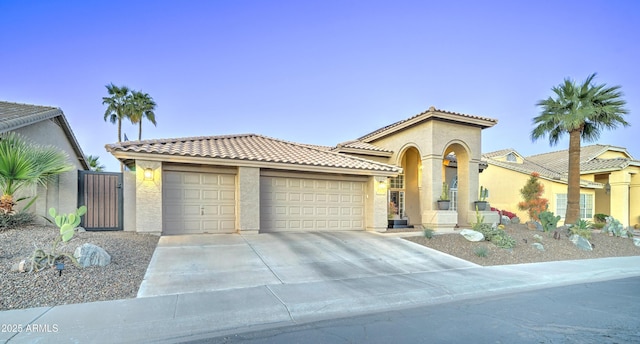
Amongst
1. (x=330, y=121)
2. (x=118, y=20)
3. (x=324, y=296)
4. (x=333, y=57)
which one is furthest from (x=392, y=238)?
(x=330, y=121)

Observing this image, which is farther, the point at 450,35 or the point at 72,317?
the point at 450,35

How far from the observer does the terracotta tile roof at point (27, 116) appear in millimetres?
9883

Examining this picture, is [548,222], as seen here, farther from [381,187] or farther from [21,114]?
[21,114]

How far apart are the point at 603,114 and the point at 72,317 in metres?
20.6

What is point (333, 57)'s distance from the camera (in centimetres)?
2439

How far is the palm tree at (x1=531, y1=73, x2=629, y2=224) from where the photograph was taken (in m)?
15.2

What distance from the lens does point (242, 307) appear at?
5.21m

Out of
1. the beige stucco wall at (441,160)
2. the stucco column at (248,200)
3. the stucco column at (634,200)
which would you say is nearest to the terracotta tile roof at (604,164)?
the stucco column at (634,200)

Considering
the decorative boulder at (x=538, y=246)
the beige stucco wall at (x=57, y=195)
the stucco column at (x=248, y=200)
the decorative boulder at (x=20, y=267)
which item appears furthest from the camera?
the decorative boulder at (x=538, y=246)

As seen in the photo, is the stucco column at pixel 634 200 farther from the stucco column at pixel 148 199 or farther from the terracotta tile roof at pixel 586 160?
the stucco column at pixel 148 199

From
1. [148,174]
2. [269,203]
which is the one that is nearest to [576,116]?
[269,203]

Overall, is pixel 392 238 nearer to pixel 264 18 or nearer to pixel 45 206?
pixel 45 206

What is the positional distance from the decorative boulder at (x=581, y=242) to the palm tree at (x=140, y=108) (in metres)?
33.2

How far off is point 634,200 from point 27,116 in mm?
34684
